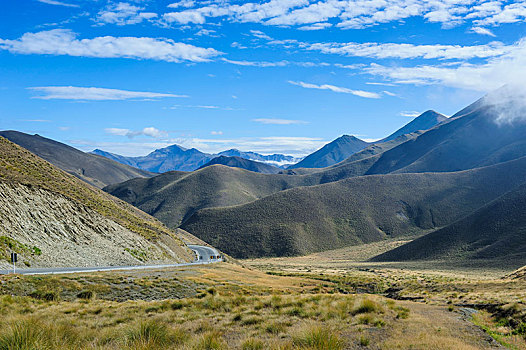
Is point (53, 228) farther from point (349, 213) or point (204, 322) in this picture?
point (349, 213)

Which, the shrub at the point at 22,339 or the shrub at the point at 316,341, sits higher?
the shrub at the point at 22,339

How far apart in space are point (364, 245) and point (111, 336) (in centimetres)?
13159

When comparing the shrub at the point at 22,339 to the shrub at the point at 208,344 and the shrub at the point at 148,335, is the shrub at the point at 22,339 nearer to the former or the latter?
the shrub at the point at 148,335

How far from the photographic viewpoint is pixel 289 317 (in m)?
14.9

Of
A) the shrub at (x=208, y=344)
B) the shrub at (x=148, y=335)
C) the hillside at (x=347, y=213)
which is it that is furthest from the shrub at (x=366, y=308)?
the hillside at (x=347, y=213)

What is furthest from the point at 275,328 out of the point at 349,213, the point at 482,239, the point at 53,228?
the point at 349,213

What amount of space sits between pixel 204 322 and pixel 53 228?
30260 millimetres

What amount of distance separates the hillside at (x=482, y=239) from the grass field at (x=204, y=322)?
230 ft

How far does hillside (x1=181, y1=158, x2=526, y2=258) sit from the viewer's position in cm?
13425

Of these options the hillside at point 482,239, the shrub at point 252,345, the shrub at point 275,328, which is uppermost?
the shrub at point 252,345

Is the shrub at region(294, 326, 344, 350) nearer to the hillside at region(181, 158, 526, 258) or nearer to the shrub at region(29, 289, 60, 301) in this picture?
the shrub at region(29, 289, 60, 301)

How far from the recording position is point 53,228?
37.6m

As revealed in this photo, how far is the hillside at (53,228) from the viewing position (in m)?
33.0

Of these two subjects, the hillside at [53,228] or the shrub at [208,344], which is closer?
the shrub at [208,344]
